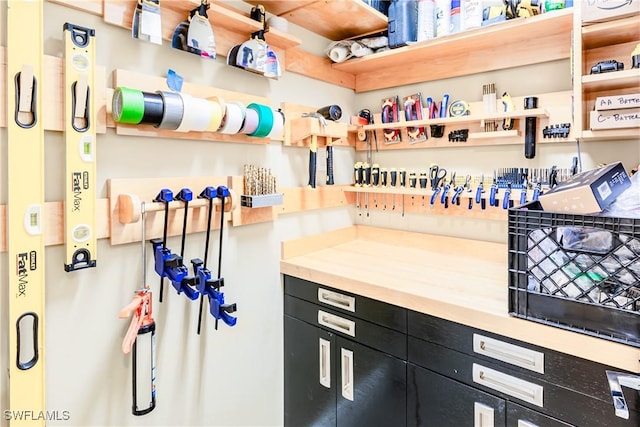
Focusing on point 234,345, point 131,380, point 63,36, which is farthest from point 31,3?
point 234,345

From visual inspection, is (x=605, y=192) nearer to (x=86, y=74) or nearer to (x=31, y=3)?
(x=86, y=74)

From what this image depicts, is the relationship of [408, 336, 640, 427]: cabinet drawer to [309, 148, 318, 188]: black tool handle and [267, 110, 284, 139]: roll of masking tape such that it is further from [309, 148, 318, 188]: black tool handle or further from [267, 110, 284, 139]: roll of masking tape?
[267, 110, 284, 139]: roll of masking tape

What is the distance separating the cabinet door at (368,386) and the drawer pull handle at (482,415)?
0.89ft

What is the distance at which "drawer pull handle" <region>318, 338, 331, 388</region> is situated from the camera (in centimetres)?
172

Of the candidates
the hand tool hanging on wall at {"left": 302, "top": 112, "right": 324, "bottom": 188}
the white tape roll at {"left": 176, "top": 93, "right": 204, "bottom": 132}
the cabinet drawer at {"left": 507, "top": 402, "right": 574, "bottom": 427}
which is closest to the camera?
the cabinet drawer at {"left": 507, "top": 402, "right": 574, "bottom": 427}

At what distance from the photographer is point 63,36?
3.81 ft

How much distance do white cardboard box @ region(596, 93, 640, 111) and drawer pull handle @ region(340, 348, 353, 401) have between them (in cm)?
138

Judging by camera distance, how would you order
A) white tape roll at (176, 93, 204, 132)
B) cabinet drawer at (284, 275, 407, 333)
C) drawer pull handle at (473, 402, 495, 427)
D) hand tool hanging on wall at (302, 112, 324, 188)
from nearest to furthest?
drawer pull handle at (473, 402, 495, 427)
white tape roll at (176, 93, 204, 132)
cabinet drawer at (284, 275, 407, 333)
hand tool hanging on wall at (302, 112, 324, 188)

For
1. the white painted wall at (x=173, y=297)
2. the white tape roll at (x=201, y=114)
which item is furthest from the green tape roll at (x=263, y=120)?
the white tape roll at (x=201, y=114)

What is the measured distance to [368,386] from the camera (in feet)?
5.16

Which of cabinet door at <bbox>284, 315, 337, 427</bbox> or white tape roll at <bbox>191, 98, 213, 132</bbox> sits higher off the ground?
white tape roll at <bbox>191, 98, 213, 132</bbox>

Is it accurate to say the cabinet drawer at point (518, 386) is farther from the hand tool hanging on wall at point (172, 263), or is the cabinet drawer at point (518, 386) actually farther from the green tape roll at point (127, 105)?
the green tape roll at point (127, 105)

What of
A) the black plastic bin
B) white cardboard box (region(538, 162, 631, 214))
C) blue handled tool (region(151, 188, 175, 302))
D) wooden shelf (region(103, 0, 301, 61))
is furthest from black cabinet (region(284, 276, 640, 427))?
wooden shelf (region(103, 0, 301, 61))

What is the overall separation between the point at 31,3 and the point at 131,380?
4.20 ft
